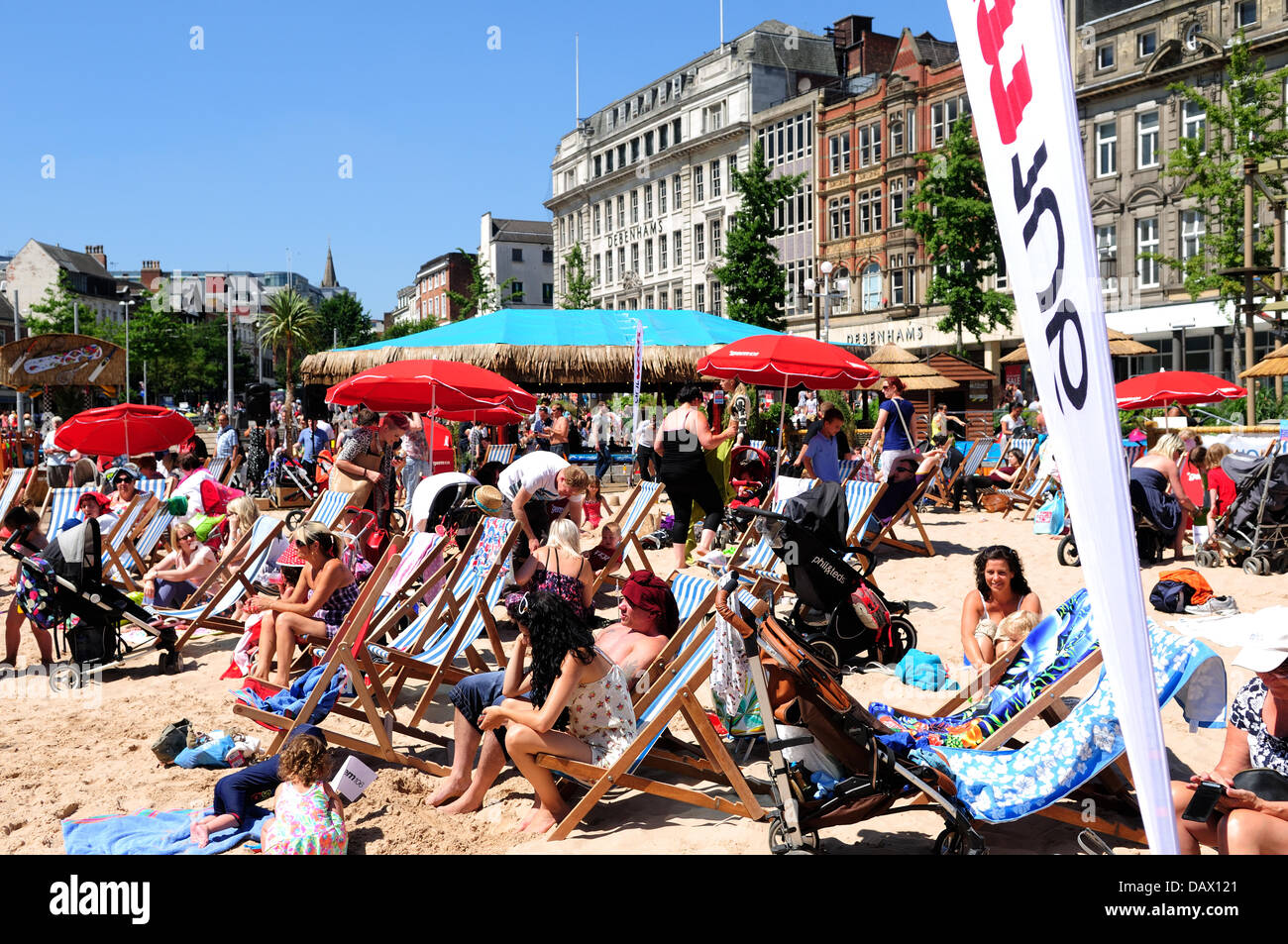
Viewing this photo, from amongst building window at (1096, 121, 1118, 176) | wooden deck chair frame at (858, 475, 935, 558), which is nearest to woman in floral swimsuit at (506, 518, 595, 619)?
wooden deck chair frame at (858, 475, 935, 558)

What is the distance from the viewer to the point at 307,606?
598 cm

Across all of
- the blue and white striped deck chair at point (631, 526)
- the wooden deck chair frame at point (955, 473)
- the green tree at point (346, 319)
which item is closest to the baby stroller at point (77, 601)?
the blue and white striped deck chair at point (631, 526)

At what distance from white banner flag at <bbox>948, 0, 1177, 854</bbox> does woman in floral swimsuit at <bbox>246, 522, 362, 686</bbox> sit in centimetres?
512

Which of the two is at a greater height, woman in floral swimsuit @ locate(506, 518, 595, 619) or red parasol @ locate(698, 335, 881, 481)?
red parasol @ locate(698, 335, 881, 481)

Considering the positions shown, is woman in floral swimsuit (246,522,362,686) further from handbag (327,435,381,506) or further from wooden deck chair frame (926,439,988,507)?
wooden deck chair frame (926,439,988,507)

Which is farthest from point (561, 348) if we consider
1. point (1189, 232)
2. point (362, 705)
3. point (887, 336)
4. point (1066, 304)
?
point (887, 336)

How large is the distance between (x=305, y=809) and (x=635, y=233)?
56005mm

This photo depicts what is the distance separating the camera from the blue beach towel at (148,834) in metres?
4.01

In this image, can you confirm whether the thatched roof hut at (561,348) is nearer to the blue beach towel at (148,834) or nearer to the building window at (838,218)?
the blue beach towel at (148,834)

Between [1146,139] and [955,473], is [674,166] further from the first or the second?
[955,473]

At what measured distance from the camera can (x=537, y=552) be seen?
20.1 feet

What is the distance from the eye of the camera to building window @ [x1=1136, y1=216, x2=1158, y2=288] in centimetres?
2978

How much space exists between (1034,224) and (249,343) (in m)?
136

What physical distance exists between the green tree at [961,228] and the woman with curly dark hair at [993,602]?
78.1 feet
